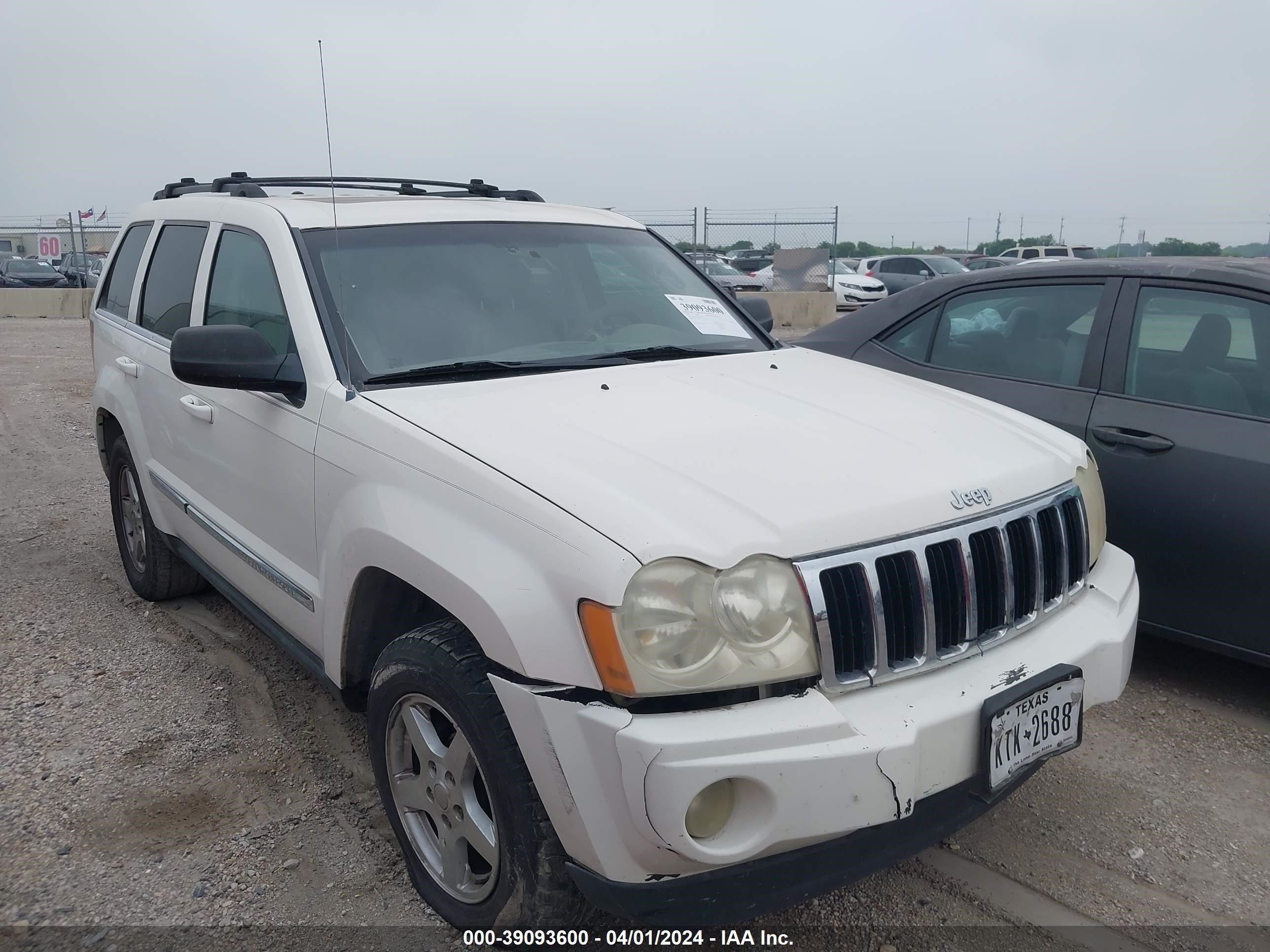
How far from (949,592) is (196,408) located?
2570mm

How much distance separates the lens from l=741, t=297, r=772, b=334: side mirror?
3.95 m

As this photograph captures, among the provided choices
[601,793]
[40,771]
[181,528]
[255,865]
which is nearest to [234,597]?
[181,528]

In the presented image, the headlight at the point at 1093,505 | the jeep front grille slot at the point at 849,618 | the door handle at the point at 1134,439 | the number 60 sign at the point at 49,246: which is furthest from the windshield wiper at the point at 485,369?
the number 60 sign at the point at 49,246

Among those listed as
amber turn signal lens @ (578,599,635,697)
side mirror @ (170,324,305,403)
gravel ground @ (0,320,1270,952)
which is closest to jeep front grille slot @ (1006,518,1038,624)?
gravel ground @ (0,320,1270,952)

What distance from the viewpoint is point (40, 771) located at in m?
3.25

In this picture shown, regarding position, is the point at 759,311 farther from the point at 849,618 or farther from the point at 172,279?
the point at 172,279

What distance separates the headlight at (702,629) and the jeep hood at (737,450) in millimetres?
45

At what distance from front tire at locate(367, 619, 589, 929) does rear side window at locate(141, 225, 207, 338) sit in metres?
1.97

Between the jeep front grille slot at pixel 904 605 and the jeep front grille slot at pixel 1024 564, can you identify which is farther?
the jeep front grille slot at pixel 1024 564

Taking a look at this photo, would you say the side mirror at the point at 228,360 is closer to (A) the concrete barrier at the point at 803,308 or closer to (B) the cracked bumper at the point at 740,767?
(B) the cracked bumper at the point at 740,767

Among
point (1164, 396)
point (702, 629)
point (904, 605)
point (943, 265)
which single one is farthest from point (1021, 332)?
Answer: point (943, 265)

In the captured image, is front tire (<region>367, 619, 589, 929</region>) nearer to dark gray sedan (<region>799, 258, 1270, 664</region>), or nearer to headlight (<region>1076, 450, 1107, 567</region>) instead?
headlight (<region>1076, 450, 1107, 567</region>)

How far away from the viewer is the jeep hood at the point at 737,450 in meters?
2.04

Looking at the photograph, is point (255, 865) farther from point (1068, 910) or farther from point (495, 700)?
point (1068, 910)
